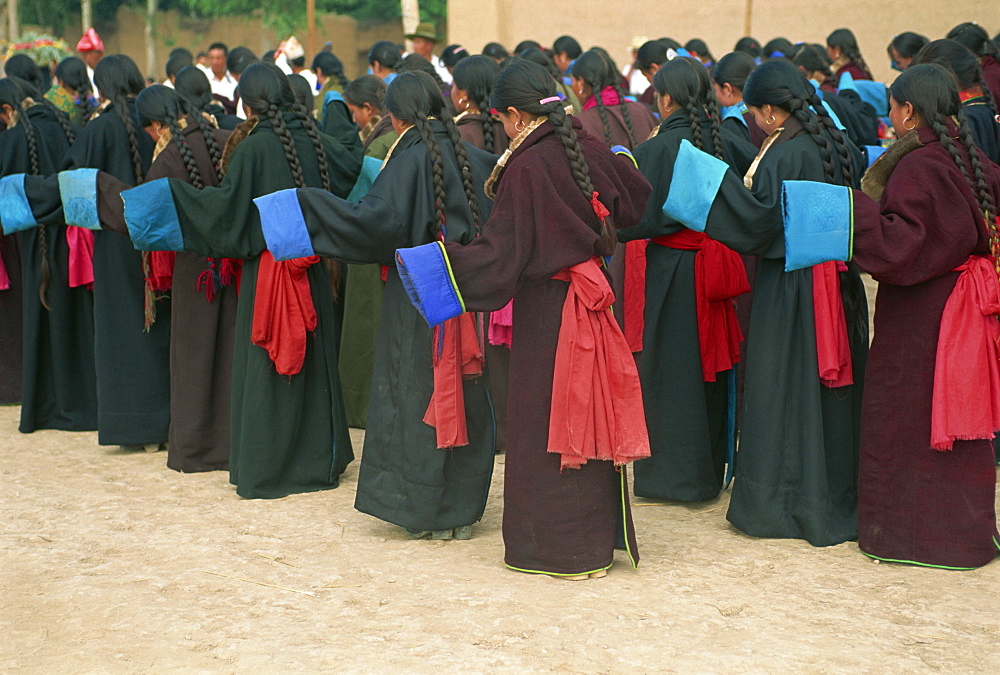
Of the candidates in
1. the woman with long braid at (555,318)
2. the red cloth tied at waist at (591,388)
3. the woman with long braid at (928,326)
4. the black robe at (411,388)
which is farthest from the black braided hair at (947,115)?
the black robe at (411,388)

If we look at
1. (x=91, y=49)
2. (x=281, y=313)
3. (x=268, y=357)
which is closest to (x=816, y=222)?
(x=281, y=313)

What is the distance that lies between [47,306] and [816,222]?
445cm

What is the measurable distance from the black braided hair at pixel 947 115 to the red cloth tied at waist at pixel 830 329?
611mm

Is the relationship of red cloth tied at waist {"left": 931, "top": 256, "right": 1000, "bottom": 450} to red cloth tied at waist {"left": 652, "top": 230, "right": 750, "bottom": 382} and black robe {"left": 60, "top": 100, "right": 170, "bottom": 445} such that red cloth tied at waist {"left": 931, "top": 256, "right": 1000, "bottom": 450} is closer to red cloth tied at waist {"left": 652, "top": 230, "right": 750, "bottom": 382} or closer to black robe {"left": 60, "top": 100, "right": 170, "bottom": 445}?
red cloth tied at waist {"left": 652, "top": 230, "right": 750, "bottom": 382}

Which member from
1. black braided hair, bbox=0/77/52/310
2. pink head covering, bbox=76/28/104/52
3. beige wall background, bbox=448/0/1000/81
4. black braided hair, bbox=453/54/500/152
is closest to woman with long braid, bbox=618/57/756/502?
black braided hair, bbox=453/54/500/152

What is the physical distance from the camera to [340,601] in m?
4.01

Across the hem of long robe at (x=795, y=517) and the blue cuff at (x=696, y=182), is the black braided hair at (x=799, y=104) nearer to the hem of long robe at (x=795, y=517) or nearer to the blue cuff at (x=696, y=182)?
the blue cuff at (x=696, y=182)

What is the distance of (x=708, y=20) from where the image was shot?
1437 cm

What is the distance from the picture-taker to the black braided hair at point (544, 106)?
4.06m

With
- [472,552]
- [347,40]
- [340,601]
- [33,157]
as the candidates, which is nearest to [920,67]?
[472,552]

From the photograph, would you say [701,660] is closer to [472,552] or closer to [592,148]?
[472,552]

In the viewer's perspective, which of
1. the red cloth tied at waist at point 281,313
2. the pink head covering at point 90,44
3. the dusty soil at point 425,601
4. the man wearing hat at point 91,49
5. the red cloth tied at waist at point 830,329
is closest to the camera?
the dusty soil at point 425,601

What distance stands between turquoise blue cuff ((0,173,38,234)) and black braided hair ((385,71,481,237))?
266 centimetres

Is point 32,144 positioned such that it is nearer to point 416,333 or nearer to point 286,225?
point 286,225
